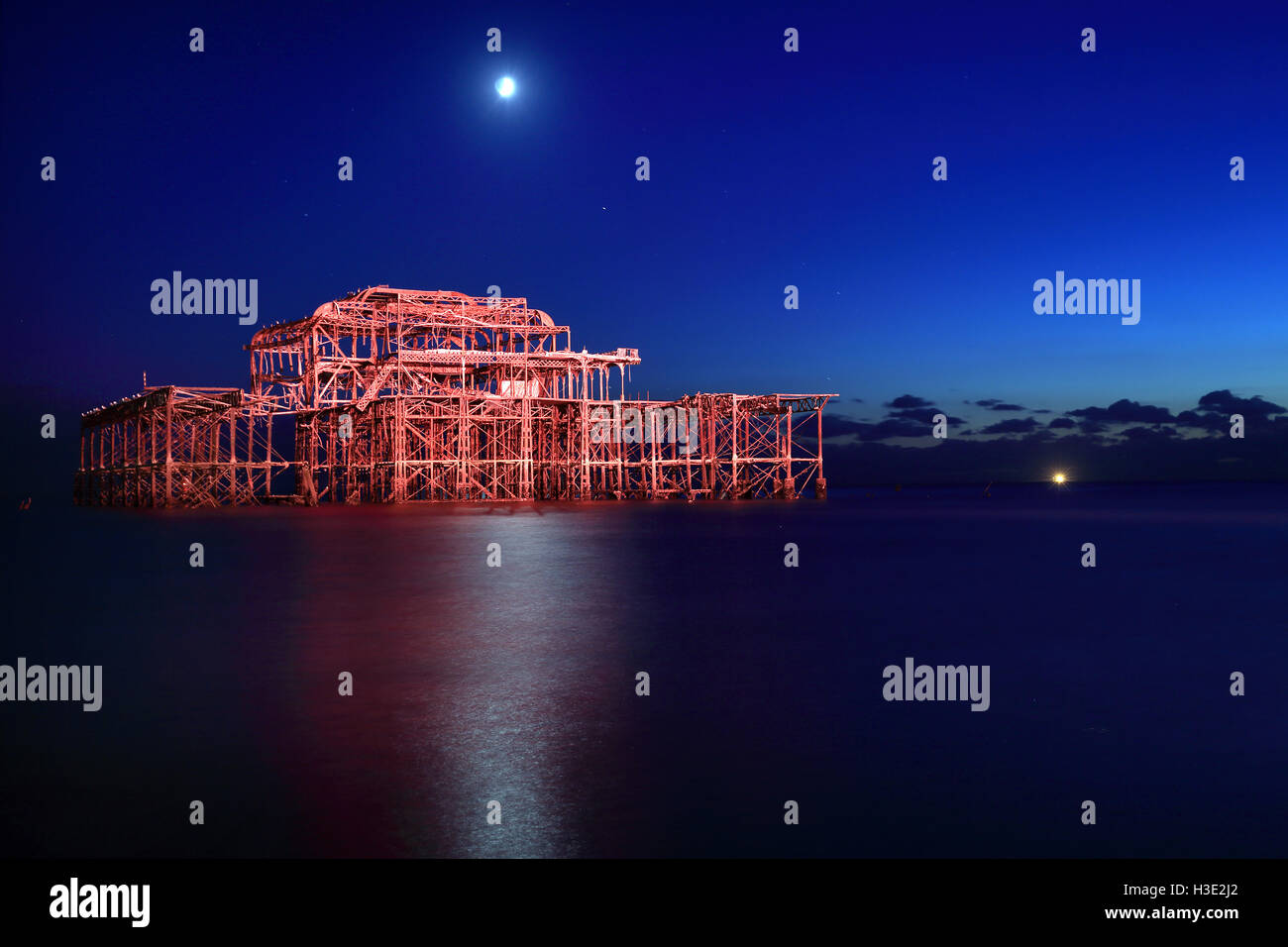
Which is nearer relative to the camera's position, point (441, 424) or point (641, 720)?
point (641, 720)

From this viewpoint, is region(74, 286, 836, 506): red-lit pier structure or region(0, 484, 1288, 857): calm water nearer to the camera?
region(0, 484, 1288, 857): calm water

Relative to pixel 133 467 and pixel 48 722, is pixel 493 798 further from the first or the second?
pixel 133 467

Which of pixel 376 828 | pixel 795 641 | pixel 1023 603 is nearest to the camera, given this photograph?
pixel 376 828

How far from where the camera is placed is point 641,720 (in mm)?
8875

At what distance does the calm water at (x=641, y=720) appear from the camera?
6.23 meters

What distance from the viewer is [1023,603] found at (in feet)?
57.4

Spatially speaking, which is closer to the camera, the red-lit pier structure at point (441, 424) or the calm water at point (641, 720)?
the calm water at point (641, 720)

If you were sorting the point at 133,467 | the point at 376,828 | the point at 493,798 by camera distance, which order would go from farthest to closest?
the point at 133,467, the point at 493,798, the point at 376,828

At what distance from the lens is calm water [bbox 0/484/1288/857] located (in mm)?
6230

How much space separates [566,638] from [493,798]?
268 inches

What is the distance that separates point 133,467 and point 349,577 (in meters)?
57.8

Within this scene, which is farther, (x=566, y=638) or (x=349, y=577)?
(x=349, y=577)
